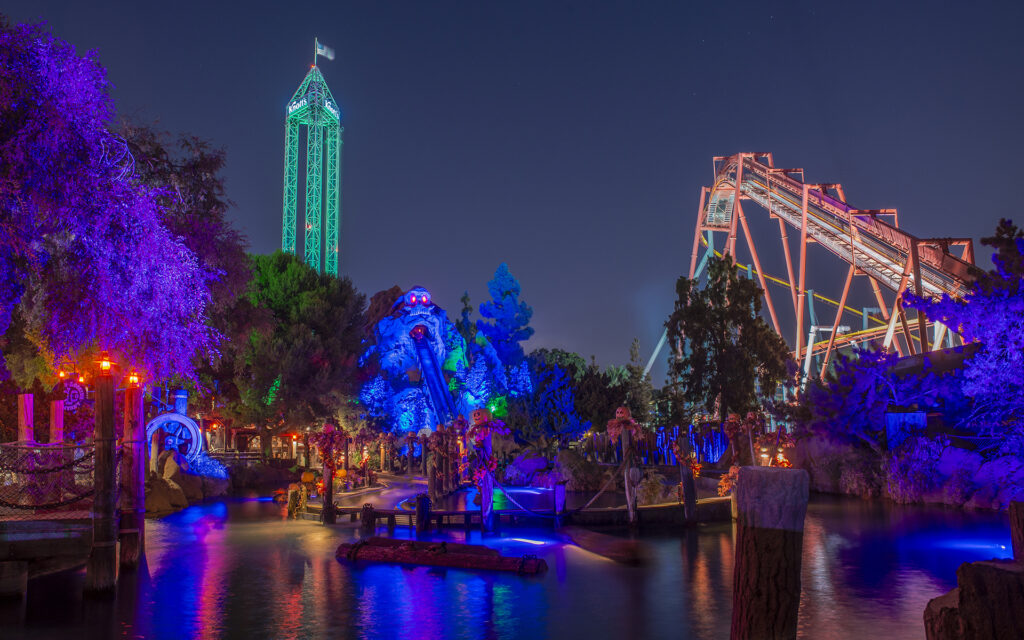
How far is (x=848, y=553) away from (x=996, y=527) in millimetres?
5959

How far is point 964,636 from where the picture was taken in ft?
14.1

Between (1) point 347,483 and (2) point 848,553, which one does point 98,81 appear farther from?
(1) point 347,483

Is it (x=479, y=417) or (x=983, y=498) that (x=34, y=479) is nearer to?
(x=479, y=417)

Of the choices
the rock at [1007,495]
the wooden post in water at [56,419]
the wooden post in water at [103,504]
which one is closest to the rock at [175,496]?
the wooden post in water at [56,419]

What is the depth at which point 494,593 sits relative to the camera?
1090 centimetres

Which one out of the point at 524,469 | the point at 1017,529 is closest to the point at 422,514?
the point at 1017,529

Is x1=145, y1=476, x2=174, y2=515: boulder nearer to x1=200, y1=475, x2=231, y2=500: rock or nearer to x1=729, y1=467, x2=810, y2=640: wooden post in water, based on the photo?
x1=200, y1=475, x2=231, y2=500: rock

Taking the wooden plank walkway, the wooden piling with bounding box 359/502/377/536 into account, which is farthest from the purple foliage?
the wooden plank walkway

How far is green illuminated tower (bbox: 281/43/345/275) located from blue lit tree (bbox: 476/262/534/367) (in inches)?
469

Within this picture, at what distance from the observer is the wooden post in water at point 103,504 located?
1073 cm

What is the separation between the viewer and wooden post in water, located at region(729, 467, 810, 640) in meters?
5.03

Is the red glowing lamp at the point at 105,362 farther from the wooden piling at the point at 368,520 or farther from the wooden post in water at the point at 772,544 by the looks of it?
the wooden post in water at the point at 772,544

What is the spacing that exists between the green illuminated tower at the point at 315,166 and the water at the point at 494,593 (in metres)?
37.5

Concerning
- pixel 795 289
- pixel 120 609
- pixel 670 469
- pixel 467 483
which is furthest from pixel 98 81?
pixel 795 289
